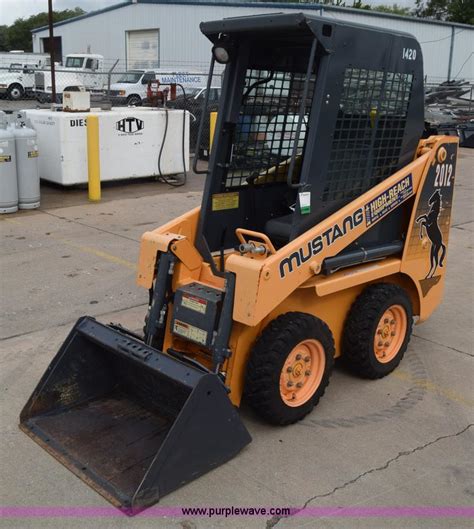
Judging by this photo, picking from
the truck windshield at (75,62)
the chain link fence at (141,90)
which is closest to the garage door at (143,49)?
the chain link fence at (141,90)

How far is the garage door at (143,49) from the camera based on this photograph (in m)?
40.0

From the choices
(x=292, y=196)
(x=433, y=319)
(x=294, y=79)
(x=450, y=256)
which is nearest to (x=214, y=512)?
(x=292, y=196)

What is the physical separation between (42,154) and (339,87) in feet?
25.5

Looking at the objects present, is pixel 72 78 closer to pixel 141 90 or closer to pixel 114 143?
pixel 141 90

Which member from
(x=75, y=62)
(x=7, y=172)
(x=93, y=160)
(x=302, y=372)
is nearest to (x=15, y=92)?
(x=75, y=62)

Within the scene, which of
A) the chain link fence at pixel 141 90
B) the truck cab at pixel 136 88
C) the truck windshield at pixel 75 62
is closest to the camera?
the chain link fence at pixel 141 90

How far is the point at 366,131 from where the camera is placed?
159 inches

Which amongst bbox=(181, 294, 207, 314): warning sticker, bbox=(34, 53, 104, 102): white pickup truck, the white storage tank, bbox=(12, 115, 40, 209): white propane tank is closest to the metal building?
bbox=(34, 53, 104, 102): white pickup truck

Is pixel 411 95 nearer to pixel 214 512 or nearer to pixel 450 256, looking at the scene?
pixel 214 512

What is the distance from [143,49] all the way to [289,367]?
40.9 metres

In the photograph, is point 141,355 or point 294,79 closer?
point 141,355

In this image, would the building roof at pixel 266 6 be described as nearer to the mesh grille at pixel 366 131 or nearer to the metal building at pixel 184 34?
the metal building at pixel 184 34

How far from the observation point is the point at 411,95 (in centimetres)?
427

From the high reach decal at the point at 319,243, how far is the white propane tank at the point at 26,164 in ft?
21.0
